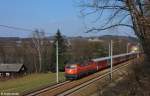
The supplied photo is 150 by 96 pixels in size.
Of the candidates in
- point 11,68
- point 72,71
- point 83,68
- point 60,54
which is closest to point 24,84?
point 72,71

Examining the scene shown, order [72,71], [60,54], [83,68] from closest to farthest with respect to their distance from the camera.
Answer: [72,71], [83,68], [60,54]

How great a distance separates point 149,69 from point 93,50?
76379 millimetres

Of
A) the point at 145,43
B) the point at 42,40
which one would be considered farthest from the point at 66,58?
the point at 145,43

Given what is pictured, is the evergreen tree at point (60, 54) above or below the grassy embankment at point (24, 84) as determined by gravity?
above

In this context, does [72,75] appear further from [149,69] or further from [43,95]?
[149,69]

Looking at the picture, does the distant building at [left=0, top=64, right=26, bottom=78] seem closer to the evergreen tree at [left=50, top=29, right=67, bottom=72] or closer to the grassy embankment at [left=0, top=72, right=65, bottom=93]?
the evergreen tree at [left=50, top=29, right=67, bottom=72]

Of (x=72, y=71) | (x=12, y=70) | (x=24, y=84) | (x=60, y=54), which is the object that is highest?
(x=60, y=54)

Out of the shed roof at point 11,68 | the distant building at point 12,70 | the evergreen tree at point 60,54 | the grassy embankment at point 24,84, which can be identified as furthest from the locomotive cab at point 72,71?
the shed roof at point 11,68

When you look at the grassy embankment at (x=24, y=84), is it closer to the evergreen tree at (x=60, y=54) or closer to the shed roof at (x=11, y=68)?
the evergreen tree at (x=60, y=54)

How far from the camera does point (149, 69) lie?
24.8 meters

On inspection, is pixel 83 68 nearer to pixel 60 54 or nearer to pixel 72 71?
pixel 72 71

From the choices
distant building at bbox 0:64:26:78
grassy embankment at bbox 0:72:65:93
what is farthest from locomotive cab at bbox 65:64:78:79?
distant building at bbox 0:64:26:78

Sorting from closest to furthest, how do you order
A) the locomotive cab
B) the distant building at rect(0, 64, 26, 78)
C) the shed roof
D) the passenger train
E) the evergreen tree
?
the locomotive cab, the passenger train, the evergreen tree, the distant building at rect(0, 64, 26, 78), the shed roof

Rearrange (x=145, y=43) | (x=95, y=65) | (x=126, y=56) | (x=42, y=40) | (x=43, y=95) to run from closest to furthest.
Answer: (x=145, y=43) < (x=43, y=95) < (x=95, y=65) < (x=126, y=56) < (x=42, y=40)
